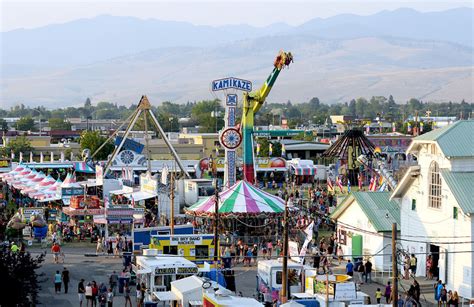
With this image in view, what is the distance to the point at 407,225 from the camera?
3694 cm

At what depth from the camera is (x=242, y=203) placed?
4656 centimetres

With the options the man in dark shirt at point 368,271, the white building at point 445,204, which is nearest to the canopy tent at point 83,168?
the white building at point 445,204

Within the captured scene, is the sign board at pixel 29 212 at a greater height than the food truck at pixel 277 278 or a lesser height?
greater

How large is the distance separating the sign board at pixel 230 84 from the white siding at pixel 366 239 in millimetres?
20249

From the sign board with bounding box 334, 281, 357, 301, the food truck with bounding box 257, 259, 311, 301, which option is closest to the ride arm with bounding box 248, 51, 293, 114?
the food truck with bounding box 257, 259, 311, 301

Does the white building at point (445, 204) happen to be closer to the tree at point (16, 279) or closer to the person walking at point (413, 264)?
the person walking at point (413, 264)

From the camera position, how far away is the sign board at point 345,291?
26.5 meters

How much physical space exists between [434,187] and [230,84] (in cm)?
2806

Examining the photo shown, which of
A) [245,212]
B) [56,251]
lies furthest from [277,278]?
[245,212]

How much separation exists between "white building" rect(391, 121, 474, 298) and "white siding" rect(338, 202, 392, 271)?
117 cm

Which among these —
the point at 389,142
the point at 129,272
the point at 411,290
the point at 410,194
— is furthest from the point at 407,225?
the point at 389,142

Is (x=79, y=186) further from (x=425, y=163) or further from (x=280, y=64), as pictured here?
(x=425, y=163)

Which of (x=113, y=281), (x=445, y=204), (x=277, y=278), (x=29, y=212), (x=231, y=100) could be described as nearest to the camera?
(x=277, y=278)

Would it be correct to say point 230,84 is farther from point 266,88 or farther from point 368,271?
point 368,271
